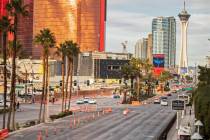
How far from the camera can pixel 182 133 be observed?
1602 inches

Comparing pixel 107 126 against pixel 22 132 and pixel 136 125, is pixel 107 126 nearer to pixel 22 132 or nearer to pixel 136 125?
pixel 136 125

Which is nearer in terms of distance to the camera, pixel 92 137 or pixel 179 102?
pixel 92 137

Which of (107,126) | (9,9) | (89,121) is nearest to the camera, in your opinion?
(9,9)

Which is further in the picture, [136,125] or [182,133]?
[136,125]

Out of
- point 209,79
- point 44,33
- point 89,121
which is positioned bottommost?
point 89,121

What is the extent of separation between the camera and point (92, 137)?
49656 millimetres

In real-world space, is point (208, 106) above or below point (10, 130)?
above

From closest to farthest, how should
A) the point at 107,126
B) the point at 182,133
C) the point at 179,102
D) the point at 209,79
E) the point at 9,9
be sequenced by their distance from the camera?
the point at 182,133 < the point at 179,102 < the point at 9,9 < the point at 107,126 < the point at 209,79

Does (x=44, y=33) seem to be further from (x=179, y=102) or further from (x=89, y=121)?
(x=179, y=102)

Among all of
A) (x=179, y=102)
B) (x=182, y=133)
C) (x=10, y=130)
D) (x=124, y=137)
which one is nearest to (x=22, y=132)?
(x=10, y=130)

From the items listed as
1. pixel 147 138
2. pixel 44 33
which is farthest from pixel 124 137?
pixel 44 33

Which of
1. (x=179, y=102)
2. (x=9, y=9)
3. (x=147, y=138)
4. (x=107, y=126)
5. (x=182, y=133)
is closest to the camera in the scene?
(x=182, y=133)

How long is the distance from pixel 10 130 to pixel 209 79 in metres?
36.9

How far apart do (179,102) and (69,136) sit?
38.1 ft
